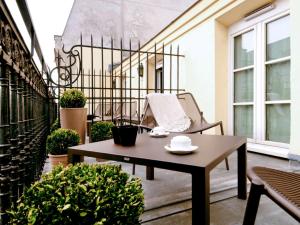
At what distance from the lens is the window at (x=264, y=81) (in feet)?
9.49

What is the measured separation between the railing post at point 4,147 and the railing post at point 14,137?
0.36 ft

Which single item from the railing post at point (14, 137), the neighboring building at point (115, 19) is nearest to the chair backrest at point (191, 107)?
the railing post at point (14, 137)

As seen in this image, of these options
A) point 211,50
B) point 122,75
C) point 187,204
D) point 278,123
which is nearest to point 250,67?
point 211,50

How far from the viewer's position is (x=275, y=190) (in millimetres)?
883

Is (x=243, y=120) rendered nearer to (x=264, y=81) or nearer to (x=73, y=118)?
(x=264, y=81)

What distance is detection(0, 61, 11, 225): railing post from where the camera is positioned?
0.92 m

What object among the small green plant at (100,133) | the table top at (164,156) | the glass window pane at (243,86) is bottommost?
the small green plant at (100,133)

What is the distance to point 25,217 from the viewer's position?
71 cm

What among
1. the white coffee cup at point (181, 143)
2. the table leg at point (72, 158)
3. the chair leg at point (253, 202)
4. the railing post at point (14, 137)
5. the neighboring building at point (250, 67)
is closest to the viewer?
the chair leg at point (253, 202)

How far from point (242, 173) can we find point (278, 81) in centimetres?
180

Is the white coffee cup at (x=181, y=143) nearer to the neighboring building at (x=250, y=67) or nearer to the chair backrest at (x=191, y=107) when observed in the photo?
the neighboring building at (x=250, y=67)

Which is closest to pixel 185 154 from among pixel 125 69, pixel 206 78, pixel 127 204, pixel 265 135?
pixel 127 204

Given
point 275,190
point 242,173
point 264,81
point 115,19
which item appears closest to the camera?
point 275,190

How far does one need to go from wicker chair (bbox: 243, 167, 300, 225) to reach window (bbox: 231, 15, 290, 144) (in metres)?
2.10
